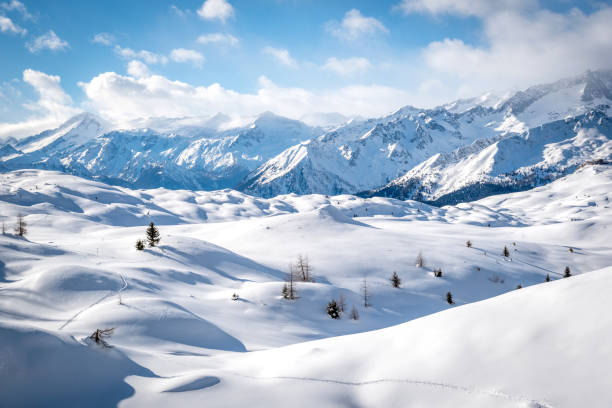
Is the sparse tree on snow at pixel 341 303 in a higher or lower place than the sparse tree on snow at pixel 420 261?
lower

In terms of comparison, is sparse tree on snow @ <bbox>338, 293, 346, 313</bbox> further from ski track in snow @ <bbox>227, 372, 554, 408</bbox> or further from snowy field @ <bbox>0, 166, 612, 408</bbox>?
ski track in snow @ <bbox>227, 372, 554, 408</bbox>

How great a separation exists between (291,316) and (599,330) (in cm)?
1724

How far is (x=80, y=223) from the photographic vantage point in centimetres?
7038

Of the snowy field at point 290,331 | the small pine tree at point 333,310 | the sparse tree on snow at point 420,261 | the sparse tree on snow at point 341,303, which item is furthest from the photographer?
the sparse tree on snow at point 420,261

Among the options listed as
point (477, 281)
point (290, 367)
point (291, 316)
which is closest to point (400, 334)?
point (290, 367)

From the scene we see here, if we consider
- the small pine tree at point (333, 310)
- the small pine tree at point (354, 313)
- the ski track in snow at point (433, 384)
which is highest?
the ski track in snow at point (433, 384)

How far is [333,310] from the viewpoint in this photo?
22375mm

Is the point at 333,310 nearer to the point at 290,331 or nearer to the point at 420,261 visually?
the point at 290,331

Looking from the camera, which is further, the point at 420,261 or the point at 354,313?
the point at 420,261

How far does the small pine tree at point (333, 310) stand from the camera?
72.6 feet

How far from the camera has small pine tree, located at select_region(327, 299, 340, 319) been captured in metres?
22.1

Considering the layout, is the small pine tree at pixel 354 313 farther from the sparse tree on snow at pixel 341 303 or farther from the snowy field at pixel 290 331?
the sparse tree on snow at pixel 341 303

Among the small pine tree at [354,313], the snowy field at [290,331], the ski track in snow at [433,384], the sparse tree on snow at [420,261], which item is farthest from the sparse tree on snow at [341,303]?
the ski track in snow at [433,384]

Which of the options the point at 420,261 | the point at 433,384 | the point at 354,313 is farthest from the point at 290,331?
the point at 420,261
